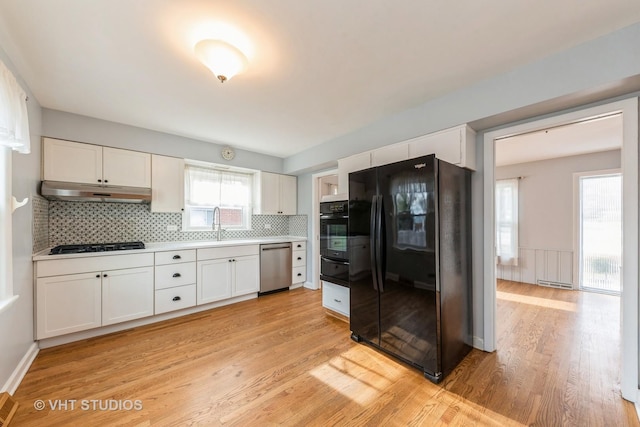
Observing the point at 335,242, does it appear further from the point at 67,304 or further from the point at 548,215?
the point at 548,215

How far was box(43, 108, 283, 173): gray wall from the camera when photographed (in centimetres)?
270

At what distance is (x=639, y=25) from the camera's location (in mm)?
1498

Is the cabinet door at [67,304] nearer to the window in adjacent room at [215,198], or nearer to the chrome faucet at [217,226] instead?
the window in adjacent room at [215,198]

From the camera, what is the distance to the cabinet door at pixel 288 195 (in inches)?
186

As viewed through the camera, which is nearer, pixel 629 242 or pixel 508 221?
pixel 629 242

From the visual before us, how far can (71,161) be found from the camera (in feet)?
8.96

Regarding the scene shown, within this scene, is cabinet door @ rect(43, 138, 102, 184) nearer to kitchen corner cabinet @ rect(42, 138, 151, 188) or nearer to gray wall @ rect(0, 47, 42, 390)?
kitchen corner cabinet @ rect(42, 138, 151, 188)

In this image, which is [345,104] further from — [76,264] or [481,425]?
[76,264]

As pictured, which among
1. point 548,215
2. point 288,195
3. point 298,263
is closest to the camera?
point 298,263

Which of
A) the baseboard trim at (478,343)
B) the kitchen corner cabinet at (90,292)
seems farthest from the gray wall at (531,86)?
the kitchen corner cabinet at (90,292)

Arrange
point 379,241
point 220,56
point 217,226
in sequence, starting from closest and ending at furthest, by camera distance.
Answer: point 220,56, point 379,241, point 217,226

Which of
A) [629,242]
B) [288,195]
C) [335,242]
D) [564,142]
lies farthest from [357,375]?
[564,142]

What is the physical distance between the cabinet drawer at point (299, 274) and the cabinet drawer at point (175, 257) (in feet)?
5.72

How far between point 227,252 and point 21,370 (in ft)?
6.81
